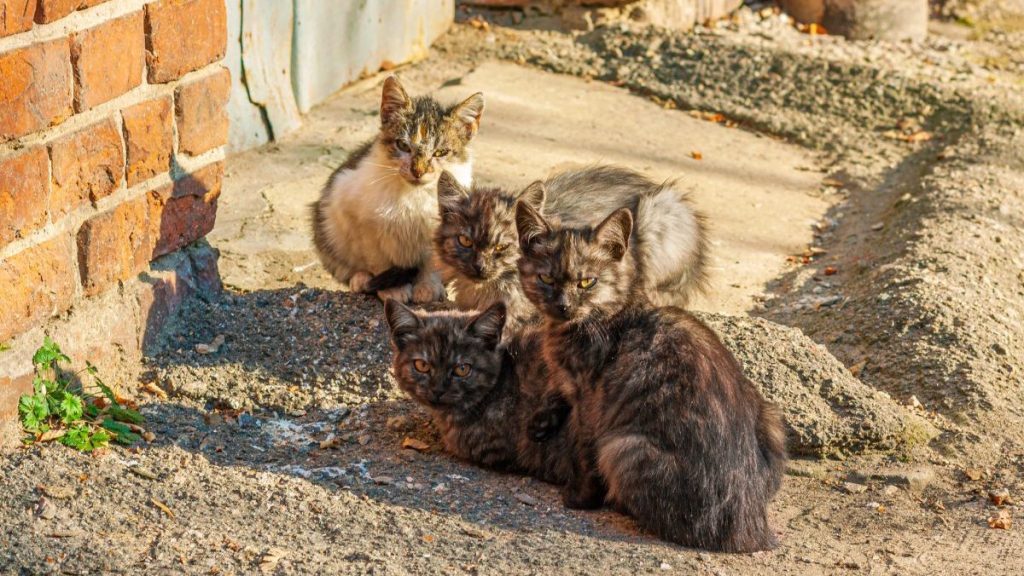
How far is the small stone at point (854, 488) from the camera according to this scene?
4.64m

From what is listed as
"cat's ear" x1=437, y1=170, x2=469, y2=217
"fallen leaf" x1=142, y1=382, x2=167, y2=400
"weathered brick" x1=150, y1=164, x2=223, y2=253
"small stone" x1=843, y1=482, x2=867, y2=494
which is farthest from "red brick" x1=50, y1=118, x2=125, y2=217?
"small stone" x1=843, y1=482, x2=867, y2=494

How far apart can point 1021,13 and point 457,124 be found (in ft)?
28.0

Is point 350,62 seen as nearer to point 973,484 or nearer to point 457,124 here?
point 457,124

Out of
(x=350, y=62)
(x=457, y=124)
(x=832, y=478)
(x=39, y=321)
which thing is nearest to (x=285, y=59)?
(x=350, y=62)

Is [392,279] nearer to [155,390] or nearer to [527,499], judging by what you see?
[155,390]

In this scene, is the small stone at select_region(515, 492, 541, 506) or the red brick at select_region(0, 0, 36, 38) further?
the small stone at select_region(515, 492, 541, 506)

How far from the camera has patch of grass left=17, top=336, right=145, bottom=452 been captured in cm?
394

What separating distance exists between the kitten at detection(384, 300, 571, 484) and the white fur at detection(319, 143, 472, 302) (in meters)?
1.01

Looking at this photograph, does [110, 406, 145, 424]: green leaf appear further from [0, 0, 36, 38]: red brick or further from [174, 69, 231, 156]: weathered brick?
[0, 0, 36, 38]: red brick

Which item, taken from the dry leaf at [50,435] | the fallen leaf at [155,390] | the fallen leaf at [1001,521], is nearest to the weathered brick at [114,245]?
the fallen leaf at [155,390]

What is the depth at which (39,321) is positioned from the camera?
407cm

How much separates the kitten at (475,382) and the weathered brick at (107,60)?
1.28 m

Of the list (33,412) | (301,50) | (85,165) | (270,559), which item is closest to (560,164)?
(301,50)

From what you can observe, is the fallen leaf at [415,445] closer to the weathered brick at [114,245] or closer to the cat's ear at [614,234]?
the cat's ear at [614,234]
